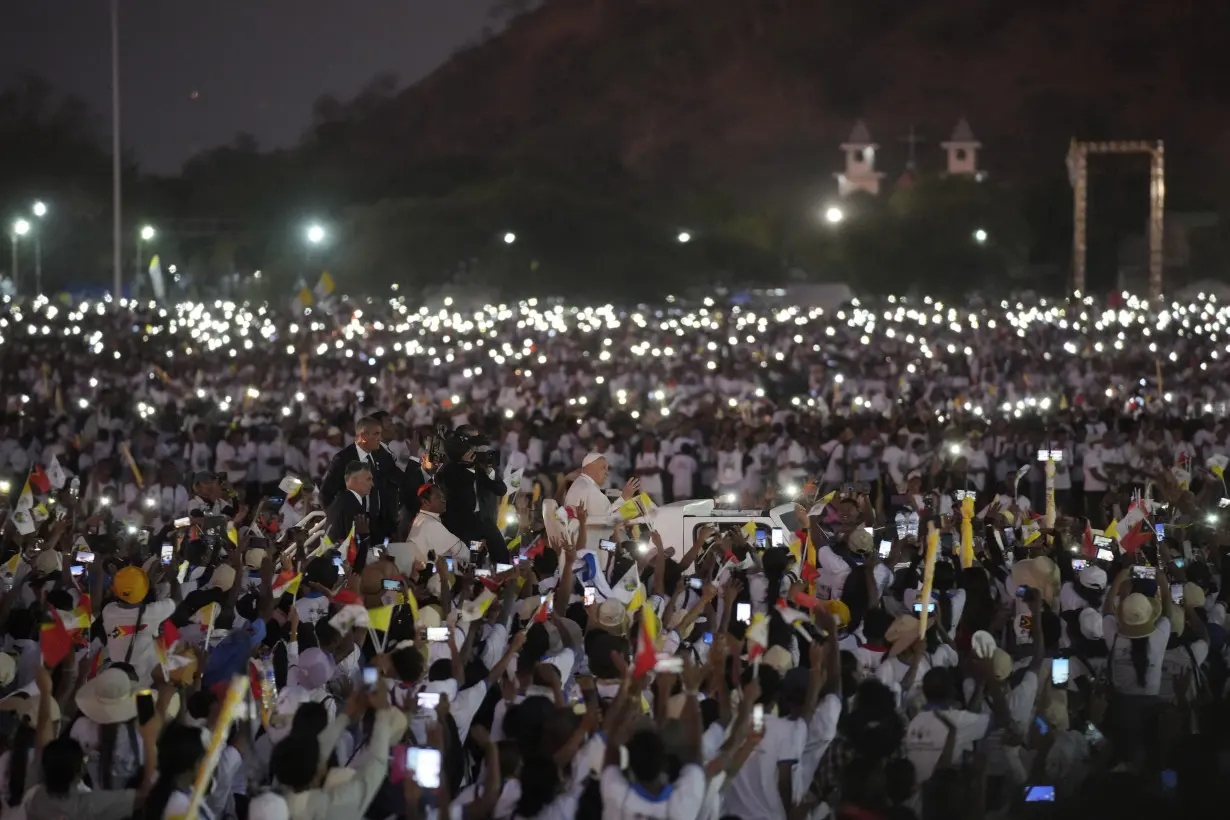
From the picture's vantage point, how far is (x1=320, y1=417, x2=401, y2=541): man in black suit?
11695 mm

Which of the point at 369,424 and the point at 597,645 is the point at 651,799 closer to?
the point at 597,645

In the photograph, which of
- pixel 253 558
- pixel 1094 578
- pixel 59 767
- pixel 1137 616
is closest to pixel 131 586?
pixel 253 558

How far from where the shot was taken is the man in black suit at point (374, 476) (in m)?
11.7

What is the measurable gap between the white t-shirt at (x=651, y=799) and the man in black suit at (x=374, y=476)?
5.69m

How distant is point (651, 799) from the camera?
6.08 m

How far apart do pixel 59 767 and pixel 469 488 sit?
5.39 m

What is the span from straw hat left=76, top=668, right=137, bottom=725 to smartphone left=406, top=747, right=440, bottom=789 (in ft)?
4.88

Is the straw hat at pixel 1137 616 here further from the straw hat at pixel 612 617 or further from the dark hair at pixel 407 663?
the dark hair at pixel 407 663

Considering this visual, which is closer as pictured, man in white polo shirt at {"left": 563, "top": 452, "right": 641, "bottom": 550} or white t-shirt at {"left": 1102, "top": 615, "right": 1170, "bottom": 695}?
white t-shirt at {"left": 1102, "top": 615, "right": 1170, "bottom": 695}

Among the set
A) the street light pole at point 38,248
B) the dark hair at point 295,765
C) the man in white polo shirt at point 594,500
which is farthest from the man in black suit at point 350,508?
the street light pole at point 38,248

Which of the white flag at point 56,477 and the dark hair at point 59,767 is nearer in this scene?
the dark hair at point 59,767

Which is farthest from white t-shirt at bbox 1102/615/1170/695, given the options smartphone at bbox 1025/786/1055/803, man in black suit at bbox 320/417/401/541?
man in black suit at bbox 320/417/401/541

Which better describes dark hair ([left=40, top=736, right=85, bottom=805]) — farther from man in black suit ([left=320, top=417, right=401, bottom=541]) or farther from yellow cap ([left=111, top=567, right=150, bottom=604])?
man in black suit ([left=320, top=417, right=401, bottom=541])

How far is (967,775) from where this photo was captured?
7.63m
